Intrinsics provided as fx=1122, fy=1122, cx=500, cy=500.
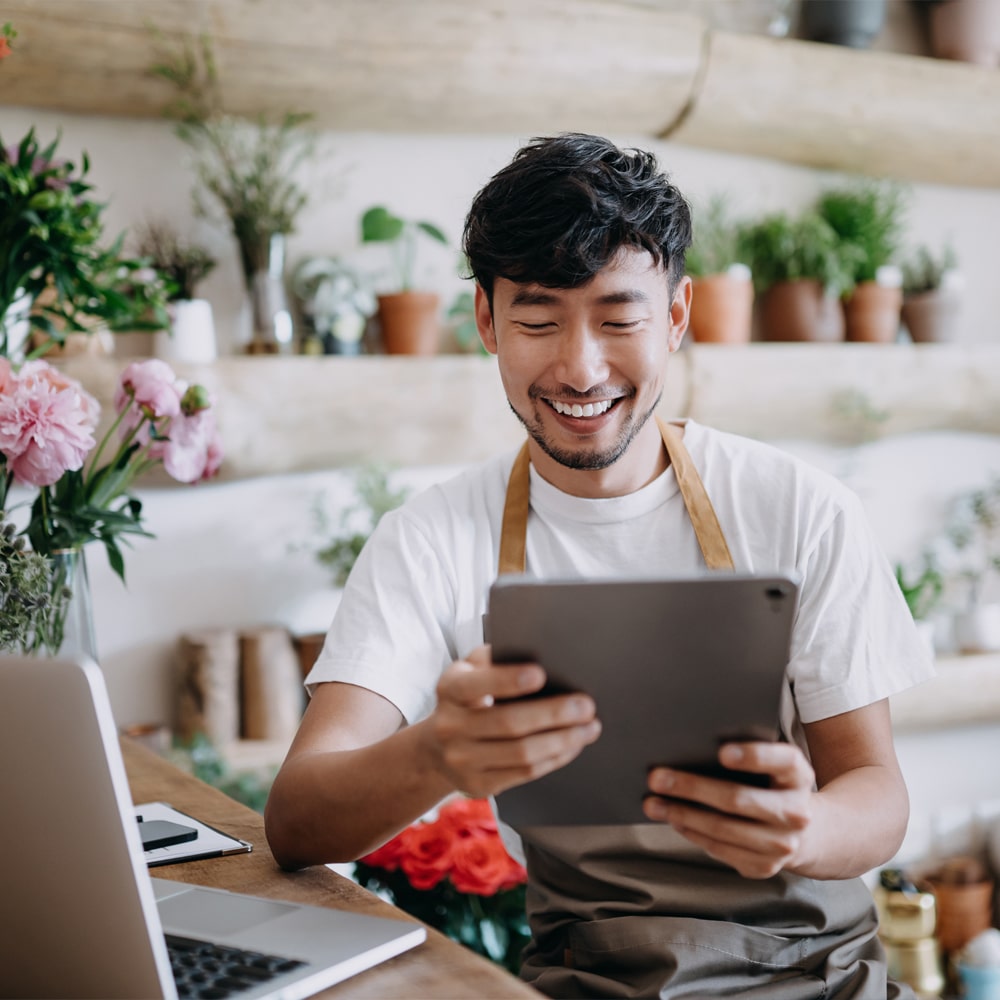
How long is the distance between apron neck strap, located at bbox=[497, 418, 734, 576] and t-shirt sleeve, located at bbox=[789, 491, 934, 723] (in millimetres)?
108

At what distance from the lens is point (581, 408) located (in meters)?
1.36

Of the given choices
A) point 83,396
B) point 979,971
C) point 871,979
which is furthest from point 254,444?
point 979,971

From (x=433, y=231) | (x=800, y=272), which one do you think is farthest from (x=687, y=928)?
(x=800, y=272)

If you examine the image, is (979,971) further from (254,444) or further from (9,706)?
(9,706)

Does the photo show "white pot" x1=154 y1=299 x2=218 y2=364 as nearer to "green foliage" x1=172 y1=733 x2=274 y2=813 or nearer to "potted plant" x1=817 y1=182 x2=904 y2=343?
"green foliage" x1=172 y1=733 x2=274 y2=813

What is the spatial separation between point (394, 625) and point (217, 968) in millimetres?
496

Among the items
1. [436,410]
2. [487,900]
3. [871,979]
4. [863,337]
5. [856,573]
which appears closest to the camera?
[871,979]

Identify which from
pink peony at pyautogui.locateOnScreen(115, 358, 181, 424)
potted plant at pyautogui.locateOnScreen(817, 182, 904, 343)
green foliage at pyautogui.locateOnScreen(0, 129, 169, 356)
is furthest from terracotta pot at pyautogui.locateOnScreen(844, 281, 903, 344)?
pink peony at pyautogui.locateOnScreen(115, 358, 181, 424)

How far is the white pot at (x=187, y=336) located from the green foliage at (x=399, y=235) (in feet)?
1.43

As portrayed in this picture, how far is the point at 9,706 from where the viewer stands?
773 millimetres

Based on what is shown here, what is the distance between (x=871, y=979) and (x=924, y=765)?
2.40m

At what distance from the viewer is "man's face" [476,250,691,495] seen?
4.33ft

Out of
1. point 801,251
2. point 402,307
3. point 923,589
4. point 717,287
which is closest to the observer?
point 402,307

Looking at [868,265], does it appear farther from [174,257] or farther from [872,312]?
[174,257]
